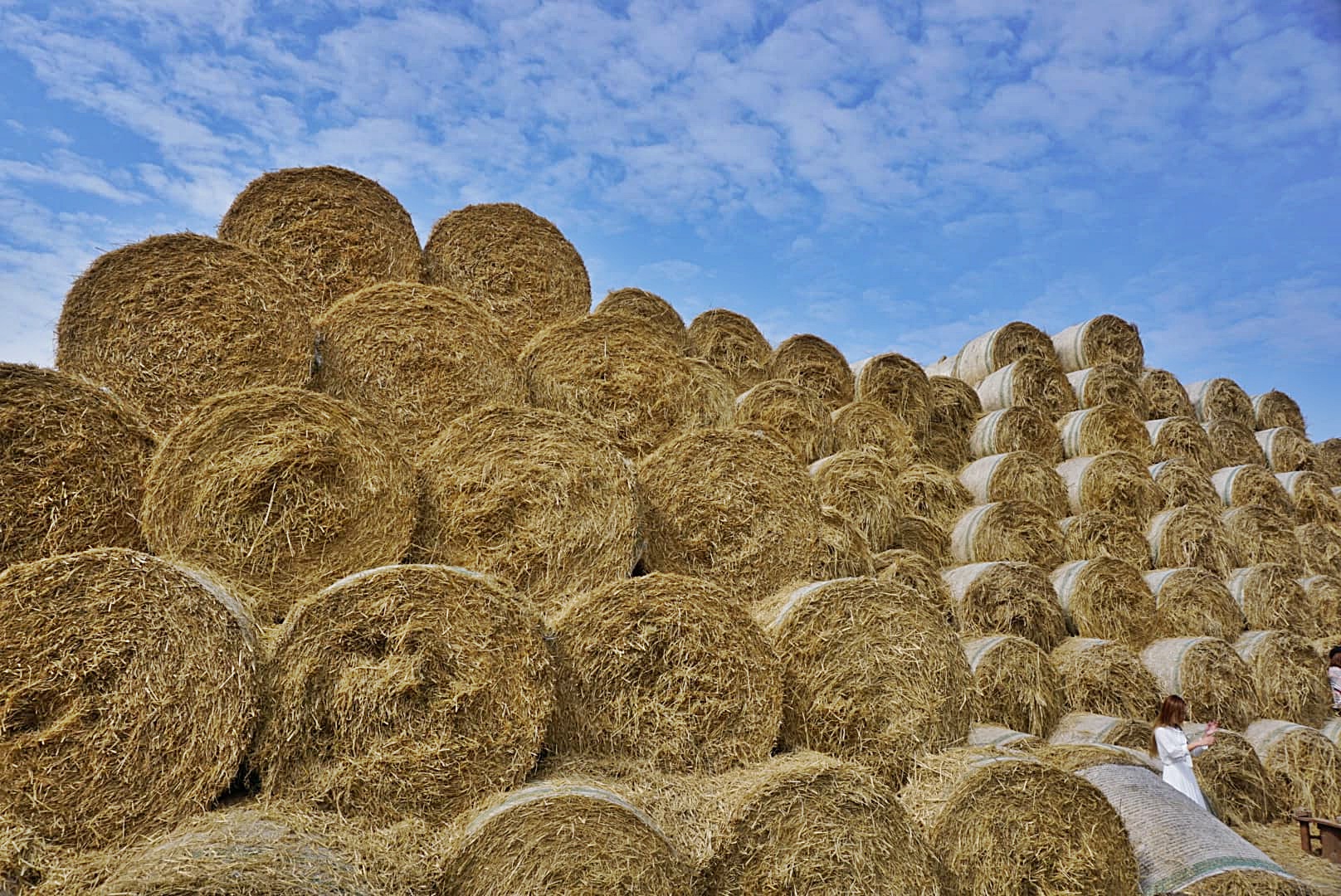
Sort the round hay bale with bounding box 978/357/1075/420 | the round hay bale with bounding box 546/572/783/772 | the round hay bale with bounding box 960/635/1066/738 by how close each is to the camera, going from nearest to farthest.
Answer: the round hay bale with bounding box 546/572/783/772 → the round hay bale with bounding box 960/635/1066/738 → the round hay bale with bounding box 978/357/1075/420

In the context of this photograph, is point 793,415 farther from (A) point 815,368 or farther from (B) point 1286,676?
(B) point 1286,676

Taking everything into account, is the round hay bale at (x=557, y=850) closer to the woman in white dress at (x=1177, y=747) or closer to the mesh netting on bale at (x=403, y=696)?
the mesh netting on bale at (x=403, y=696)

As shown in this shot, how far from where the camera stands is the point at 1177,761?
5102 mm

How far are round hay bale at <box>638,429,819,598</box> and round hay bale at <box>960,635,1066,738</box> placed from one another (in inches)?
49.6

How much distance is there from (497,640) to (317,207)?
2838mm

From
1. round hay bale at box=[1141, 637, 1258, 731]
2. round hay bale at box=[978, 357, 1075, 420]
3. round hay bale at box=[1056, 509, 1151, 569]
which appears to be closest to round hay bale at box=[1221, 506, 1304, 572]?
round hay bale at box=[1056, 509, 1151, 569]

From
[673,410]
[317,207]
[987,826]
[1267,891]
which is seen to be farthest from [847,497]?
A: [317,207]

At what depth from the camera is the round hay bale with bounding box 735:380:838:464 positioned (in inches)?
248

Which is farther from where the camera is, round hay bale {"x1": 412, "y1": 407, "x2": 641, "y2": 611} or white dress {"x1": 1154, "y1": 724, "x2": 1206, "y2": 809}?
white dress {"x1": 1154, "y1": 724, "x2": 1206, "y2": 809}

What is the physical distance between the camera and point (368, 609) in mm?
3176

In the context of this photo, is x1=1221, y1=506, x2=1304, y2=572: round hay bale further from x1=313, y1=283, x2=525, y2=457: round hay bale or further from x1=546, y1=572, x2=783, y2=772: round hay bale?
x1=313, y1=283, x2=525, y2=457: round hay bale

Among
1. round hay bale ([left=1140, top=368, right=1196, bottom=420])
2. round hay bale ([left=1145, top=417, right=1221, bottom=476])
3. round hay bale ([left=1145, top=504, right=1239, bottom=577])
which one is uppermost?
round hay bale ([left=1140, top=368, right=1196, bottom=420])

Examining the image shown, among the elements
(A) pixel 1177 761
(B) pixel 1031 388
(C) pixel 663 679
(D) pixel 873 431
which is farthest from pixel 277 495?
(B) pixel 1031 388

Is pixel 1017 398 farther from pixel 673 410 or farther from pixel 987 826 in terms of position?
pixel 987 826
